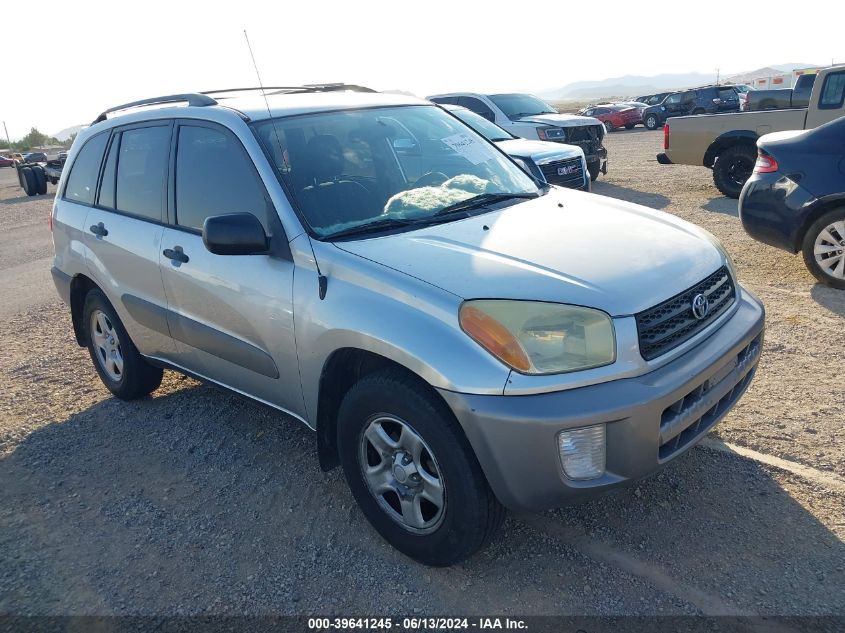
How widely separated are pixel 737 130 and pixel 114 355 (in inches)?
382

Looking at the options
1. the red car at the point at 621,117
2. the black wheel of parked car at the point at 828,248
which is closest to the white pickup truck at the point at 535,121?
the black wheel of parked car at the point at 828,248

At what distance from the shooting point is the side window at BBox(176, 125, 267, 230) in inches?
130

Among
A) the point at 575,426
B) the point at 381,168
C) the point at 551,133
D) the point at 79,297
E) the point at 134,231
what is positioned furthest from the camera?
the point at 551,133

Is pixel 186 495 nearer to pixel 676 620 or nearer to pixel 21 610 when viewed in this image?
pixel 21 610

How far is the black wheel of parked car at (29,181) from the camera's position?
21969mm

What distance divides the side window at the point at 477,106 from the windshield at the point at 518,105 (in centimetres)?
33

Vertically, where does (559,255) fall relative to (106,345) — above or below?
above

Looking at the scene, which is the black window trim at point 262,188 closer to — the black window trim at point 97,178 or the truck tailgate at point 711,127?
the black window trim at point 97,178

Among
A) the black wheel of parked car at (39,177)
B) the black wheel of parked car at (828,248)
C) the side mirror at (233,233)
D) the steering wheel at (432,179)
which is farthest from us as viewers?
the black wheel of parked car at (39,177)

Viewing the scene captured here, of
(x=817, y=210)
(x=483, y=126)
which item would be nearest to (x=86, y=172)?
(x=817, y=210)

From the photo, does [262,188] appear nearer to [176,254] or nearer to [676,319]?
[176,254]

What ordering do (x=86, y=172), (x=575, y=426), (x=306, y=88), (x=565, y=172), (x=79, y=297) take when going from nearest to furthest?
(x=575, y=426)
(x=306, y=88)
(x=86, y=172)
(x=79, y=297)
(x=565, y=172)

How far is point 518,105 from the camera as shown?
14.0m

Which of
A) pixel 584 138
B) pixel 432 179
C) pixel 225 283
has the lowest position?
pixel 584 138
